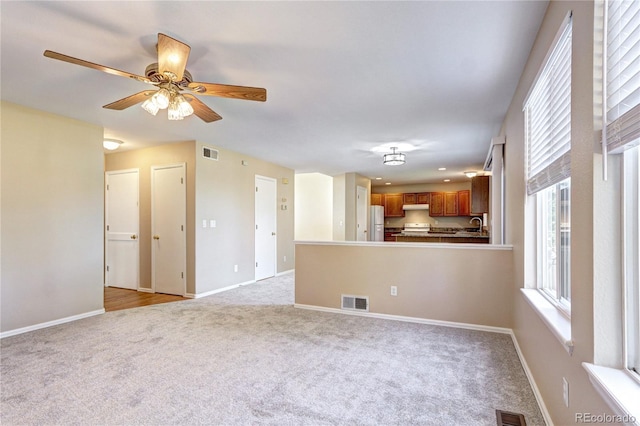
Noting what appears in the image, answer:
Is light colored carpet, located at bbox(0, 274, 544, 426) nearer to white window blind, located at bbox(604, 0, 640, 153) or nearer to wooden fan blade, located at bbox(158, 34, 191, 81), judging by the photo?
white window blind, located at bbox(604, 0, 640, 153)

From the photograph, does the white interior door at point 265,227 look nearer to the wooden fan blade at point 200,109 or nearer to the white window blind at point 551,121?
the wooden fan blade at point 200,109

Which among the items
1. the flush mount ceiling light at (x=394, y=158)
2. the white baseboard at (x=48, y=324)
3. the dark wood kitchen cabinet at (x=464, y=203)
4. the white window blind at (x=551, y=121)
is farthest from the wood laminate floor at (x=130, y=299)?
the dark wood kitchen cabinet at (x=464, y=203)

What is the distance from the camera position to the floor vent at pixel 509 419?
6.15 feet

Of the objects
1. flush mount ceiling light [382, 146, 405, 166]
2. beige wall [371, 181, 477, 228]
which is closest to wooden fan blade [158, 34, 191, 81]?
flush mount ceiling light [382, 146, 405, 166]

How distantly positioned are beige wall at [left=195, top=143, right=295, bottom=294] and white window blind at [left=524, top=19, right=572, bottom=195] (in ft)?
14.5

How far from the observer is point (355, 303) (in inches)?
165

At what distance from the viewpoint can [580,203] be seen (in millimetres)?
1415

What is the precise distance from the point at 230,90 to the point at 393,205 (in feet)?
29.2

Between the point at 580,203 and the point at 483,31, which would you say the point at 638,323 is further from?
the point at 483,31

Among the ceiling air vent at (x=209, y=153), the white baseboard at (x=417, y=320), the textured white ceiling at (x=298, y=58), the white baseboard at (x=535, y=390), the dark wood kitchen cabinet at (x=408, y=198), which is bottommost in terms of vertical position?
the white baseboard at (x=417, y=320)

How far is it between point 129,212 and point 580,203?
20.3 ft

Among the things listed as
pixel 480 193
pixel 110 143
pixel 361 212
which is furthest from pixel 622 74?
pixel 361 212

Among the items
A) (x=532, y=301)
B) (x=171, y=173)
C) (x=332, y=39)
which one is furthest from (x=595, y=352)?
(x=171, y=173)

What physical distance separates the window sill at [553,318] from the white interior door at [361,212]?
5881mm
